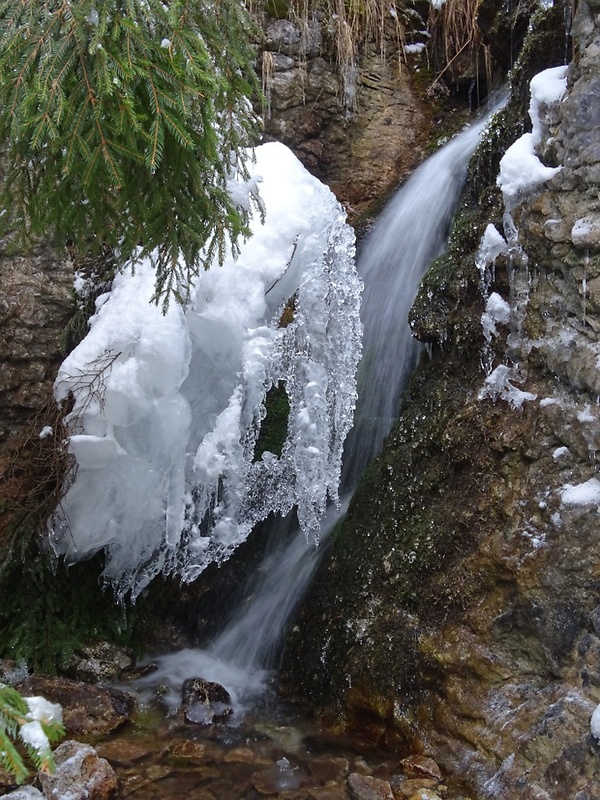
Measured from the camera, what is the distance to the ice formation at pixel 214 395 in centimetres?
379

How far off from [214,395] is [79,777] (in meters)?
1.97

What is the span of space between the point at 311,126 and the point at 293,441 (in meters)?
3.48

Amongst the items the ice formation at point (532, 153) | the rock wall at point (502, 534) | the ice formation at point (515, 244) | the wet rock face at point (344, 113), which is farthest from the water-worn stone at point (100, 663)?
the wet rock face at point (344, 113)

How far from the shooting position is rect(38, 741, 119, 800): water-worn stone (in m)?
2.73

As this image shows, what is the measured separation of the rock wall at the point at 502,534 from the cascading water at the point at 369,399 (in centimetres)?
40

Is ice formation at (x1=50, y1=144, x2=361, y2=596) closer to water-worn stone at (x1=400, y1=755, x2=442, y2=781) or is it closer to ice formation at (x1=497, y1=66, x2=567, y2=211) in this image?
ice formation at (x1=497, y1=66, x2=567, y2=211)

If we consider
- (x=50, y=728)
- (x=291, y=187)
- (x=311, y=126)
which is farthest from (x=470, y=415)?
(x=311, y=126)

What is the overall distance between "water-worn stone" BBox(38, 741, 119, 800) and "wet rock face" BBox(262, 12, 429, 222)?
4595 mm

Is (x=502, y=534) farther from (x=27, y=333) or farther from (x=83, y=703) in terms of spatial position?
(x=27, y=333)

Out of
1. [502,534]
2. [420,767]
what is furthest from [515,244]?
[420,767]

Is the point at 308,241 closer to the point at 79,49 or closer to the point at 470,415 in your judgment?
the point at 470,415

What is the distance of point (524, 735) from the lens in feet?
8.95

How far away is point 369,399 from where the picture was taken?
468cm

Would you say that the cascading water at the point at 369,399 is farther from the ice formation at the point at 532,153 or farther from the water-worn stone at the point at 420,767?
the ice formation at the point at 532,153
